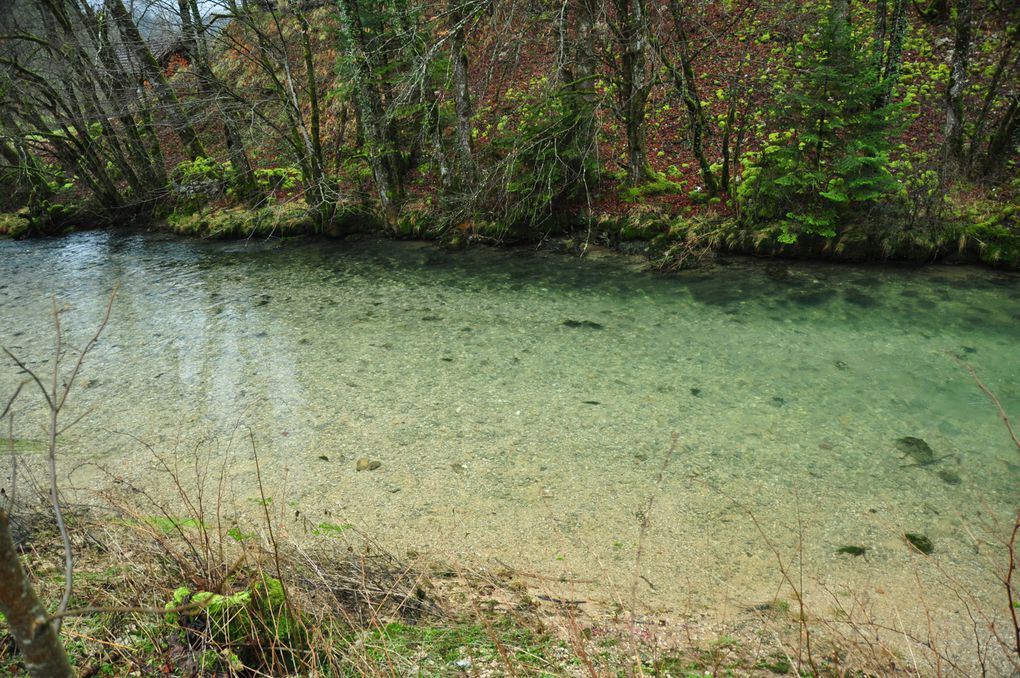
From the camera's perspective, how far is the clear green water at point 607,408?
3953 mm

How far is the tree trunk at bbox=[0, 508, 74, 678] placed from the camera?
1.19m

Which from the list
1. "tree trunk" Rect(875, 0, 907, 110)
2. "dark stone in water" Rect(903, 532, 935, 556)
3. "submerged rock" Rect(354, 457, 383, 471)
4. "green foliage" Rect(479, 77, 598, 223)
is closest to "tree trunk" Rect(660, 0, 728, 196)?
"green foliage" Rect(479, 77, 598, 223)

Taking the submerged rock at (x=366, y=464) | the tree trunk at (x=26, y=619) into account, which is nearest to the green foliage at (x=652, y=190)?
the submerged rock at (x=366, y=464)

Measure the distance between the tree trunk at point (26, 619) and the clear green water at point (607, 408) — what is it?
2.75 meters

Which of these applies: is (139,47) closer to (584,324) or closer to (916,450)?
(584,324)

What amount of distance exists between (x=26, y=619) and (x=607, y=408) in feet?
15.6

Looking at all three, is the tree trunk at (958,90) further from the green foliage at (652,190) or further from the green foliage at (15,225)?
the green foliage at (15,225)

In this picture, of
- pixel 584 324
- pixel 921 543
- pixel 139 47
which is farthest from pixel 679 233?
pixel 139 47

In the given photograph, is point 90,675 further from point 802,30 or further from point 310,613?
point 802,30

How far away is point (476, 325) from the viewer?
7.64 meters

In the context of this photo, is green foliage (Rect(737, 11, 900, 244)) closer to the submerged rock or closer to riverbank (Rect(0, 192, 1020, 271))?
riverbank (Rect(0, 192, 1020, 271))

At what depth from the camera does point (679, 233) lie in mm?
9414

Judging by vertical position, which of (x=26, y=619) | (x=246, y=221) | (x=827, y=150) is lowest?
(x=246, y=221)

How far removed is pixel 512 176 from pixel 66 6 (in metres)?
11.5
